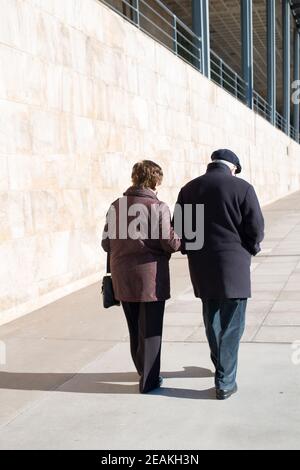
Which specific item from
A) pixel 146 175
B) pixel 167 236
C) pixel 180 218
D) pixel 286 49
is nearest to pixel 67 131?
pixel 146 175

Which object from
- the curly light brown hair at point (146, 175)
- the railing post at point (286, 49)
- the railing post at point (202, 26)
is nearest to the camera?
the curly light brown hair at point (146, 175)

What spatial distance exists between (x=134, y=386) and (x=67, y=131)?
427 cm

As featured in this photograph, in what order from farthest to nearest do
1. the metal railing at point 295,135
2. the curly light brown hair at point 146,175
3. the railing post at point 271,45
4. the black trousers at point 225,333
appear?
the metal railing at point 295,135 → the railing post at point 271,45 → the curly light brown hair at point 146,175 → the black trousers at point 225,333

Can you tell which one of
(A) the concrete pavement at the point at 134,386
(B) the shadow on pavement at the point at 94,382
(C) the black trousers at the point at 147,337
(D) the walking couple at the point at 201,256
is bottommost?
(B) the shadow on pavement at the point at 94,382

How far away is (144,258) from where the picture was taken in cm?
417

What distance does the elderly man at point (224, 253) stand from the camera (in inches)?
158

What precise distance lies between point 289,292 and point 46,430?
4474mm

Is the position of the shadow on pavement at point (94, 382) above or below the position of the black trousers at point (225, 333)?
below

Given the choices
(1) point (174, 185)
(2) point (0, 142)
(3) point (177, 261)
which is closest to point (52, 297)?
(2) point (0, 142)

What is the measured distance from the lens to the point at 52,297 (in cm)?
739

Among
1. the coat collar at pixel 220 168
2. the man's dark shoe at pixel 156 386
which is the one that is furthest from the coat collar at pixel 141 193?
the man's dark shoe at pixel 156 386

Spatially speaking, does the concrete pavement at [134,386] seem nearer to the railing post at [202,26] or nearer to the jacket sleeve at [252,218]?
the jacket sleeve at [252,218]

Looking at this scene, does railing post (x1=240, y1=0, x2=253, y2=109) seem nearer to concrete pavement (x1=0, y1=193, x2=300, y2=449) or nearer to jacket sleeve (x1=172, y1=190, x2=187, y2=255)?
concrete pavement (x1=0, y1=193, x2=300, y2=449)
